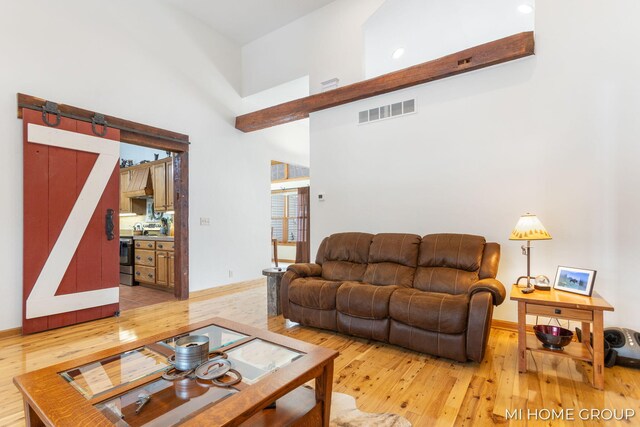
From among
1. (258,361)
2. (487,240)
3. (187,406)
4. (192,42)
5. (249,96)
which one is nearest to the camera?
(187,406)

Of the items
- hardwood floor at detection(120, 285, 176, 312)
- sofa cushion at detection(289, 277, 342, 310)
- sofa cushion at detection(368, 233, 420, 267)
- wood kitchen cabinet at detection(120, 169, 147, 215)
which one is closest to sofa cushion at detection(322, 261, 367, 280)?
sofa cushion at detection(368, 233, 420, 267)

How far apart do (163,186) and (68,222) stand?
2.32m

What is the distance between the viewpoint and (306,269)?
3.57 metres

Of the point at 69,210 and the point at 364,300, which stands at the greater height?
the point at 69,210

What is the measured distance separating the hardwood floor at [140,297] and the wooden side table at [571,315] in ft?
14.5

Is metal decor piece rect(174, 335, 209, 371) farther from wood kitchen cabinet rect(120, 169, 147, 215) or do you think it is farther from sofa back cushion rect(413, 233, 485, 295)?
wood kitchen cabinet rect(120, 169, 147, 215)

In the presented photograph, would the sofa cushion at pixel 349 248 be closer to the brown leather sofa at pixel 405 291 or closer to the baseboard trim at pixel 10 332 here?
the brown leather sofa at pixel 405 291

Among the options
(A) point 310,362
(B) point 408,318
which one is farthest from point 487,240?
(A) point 310,362

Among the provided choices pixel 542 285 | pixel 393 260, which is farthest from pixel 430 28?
pixel 542 285

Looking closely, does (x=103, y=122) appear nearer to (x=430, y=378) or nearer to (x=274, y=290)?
(x=274, y=290)

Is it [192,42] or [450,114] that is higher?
[192,42]

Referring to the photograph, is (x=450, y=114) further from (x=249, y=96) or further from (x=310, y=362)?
(x=249, y=96)

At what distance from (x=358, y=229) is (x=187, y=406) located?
Answer: 3214 millimetres

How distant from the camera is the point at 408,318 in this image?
261 centimetres
